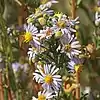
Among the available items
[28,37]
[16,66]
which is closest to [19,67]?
[16,66]

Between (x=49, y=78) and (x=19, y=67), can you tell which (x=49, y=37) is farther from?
(x=19, y=67)

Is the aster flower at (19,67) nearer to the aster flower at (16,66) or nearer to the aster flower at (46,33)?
the aster flower at (16,66)

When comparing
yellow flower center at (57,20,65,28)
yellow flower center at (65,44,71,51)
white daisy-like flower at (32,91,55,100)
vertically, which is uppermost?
yellow flower center at (57,20,65,28)

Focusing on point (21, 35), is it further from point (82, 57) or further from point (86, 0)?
point (86, 0)

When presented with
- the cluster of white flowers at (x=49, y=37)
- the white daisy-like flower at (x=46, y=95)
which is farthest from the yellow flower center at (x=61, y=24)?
the white daisy-like flower at (x=46, y=95)

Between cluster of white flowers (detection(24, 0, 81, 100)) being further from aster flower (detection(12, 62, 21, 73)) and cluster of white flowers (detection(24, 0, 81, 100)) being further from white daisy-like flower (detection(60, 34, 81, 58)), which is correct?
aster flower (detection(12, 62, 21, 73))

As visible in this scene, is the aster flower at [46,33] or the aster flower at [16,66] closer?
the aster flower at [46,33]

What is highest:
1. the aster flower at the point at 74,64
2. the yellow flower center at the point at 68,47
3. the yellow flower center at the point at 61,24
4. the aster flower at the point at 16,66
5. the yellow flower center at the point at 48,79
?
the yellow flower center at the point at 61,24

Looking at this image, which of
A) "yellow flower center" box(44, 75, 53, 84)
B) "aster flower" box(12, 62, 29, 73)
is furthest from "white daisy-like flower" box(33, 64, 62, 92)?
"aster flower" box(12, 62, 29, 73)
